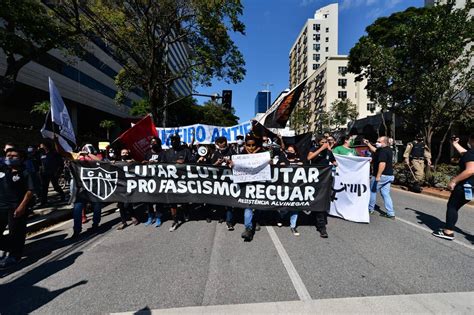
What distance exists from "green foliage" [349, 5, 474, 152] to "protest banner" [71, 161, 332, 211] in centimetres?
892

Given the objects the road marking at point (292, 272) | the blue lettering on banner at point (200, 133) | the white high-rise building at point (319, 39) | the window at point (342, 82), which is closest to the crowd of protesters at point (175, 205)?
the road marking at point (292, 272)

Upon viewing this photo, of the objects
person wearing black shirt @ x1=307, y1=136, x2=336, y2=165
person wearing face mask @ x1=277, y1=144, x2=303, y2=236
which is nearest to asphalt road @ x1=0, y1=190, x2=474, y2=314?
person wearing face mask @ x1=277, y1=144, x2=303, y2=236

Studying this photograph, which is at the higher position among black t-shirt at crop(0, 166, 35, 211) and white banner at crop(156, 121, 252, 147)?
white banner at crop(156, 121, 252, 147)

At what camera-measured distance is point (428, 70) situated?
11.1 metres

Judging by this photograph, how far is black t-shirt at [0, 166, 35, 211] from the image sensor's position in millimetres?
3662

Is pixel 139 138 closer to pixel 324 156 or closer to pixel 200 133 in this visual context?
pixel 200 133

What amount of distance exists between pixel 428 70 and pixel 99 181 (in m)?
12.7

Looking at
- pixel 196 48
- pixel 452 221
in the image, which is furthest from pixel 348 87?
pixel 452 221

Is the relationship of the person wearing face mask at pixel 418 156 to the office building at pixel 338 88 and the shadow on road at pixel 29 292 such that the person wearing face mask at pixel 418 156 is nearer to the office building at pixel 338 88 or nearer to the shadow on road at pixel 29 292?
the shadow on road at pixel 29 292

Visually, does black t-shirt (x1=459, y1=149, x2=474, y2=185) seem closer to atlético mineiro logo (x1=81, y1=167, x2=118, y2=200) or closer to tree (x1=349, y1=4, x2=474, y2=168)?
atlético mineiro logo (x1=81, y1=167, x2=118, y2=200)

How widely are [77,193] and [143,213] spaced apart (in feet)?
5.60

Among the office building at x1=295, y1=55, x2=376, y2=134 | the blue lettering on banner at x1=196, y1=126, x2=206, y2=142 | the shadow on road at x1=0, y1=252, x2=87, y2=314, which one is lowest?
the shadow on road at x1=0, y1=252, x2=87, y2=314

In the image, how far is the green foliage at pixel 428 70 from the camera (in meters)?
10.5

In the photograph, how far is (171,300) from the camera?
283cm
